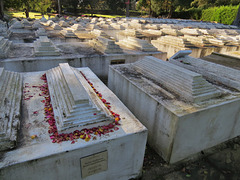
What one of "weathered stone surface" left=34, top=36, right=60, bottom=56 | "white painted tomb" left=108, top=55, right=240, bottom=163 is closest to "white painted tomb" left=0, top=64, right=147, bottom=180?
"white painted tomb" left=108, top=55, right=240, bottom=163

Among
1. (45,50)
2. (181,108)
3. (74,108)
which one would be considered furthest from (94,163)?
(45,50)

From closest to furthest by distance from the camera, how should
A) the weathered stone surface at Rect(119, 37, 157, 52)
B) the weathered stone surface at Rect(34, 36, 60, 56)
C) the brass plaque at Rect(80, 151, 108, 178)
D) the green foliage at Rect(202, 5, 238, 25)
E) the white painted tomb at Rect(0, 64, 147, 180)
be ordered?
the white painted tomb at Rect(0, 64, 147, 180) → the brass plaque at Rect(80, 151, 108, 178) → the weathered stone surface at Rect(34, 36, 60, 56) → the weathered stone surface at Rect(119, 37, 157, 52) → the green foliage at Rect(202, 5, 238, 25)

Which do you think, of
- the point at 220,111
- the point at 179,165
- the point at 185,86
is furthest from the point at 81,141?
the point at 220,111

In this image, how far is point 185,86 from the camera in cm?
466

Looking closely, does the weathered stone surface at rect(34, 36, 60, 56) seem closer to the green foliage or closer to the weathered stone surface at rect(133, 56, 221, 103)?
the weathered stone surface at rect(133, 56, 221, 103)

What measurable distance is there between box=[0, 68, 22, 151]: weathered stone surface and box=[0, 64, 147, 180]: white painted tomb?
0.15 meters

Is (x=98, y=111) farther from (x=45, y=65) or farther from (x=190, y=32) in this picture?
(x=190, y=32)

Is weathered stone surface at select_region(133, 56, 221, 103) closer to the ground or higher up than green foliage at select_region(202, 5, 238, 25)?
closer to the ground

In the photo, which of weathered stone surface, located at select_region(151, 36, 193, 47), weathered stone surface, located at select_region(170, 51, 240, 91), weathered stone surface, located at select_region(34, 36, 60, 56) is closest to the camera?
weathered stone surface, located at select_region(170, 51, 240, 91)

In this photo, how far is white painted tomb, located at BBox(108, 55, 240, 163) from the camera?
4.07 metres

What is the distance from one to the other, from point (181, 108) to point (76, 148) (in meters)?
2.41

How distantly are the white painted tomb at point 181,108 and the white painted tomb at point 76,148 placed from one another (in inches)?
31.4

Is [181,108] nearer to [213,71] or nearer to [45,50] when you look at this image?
[213,71]

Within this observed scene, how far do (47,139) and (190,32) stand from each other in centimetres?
1655
